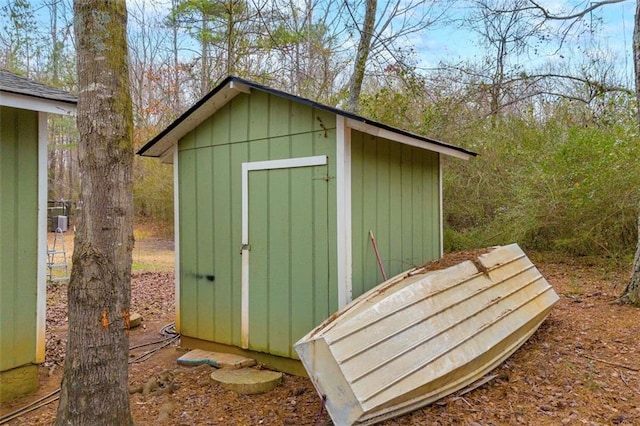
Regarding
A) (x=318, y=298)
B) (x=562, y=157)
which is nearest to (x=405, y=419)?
(x=318, y=298)

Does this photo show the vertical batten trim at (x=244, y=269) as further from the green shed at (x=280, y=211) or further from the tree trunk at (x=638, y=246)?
the tree trunk at (x=638, y=246)

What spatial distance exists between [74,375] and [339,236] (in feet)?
7.08

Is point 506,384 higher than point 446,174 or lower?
lower

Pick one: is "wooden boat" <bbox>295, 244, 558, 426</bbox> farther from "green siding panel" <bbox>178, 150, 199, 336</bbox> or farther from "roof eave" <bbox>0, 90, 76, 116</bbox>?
"roof eave" <bbox>0, 90, 76, 116</bbox>

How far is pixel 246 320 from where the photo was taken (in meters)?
4.32

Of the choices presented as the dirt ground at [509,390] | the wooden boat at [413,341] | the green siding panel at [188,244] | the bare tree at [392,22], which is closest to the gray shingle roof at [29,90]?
the green siding panel at [188,244]

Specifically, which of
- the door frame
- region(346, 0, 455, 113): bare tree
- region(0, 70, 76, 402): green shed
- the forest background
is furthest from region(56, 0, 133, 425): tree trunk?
region(346, 0, 455, 113): bare tree

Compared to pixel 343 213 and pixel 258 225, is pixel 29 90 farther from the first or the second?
pixel 343 213

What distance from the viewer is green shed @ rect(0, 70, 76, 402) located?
11.3ft

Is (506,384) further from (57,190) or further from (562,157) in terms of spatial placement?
(57,190)

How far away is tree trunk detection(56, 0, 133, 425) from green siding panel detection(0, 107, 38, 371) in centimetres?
154

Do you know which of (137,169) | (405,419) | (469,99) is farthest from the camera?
(137,169)

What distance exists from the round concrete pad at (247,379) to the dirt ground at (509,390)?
59 millimetres

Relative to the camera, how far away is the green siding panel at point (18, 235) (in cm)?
343
